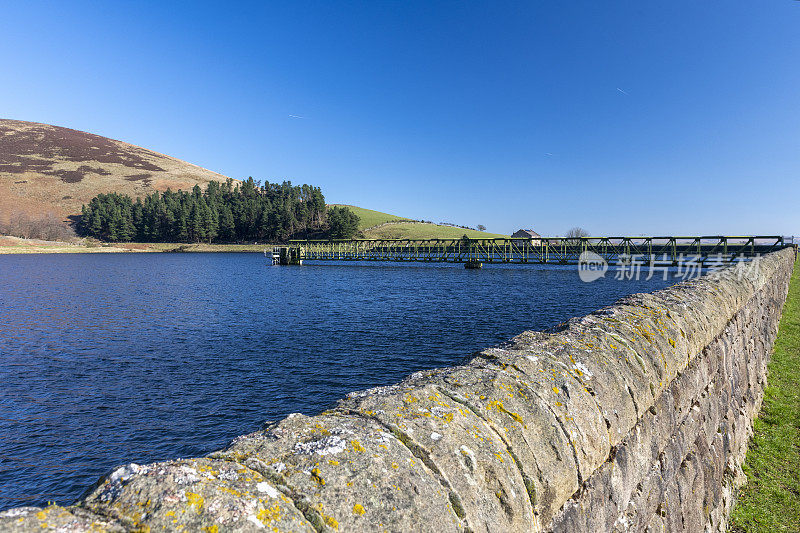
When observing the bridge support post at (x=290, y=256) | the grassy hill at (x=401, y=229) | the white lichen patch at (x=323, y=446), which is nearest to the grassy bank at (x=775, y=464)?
the white lichen patch at (x=323, y=446)

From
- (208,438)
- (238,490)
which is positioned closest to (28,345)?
(208,438)

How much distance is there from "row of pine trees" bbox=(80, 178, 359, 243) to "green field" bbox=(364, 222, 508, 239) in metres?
11.3

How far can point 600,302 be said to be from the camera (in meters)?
33.4

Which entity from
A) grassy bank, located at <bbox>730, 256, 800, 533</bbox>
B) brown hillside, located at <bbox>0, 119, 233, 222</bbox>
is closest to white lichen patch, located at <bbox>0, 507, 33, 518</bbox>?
grassy bank, located at <bbox>730, 256, 800, 533</bbox>

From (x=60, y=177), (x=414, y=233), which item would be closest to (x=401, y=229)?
(x=414, y=233)

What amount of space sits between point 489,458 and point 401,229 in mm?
156663

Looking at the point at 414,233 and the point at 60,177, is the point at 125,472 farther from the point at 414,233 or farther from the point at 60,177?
the point at 60,177

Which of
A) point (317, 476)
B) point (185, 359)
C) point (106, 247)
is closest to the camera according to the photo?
point (317, 476)

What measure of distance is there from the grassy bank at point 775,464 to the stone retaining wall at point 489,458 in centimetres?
165

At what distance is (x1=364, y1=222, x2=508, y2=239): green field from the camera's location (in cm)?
14812

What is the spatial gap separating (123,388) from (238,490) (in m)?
16.4

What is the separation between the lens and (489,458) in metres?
2.21

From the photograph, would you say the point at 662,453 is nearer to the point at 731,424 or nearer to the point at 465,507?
the point at 465,507

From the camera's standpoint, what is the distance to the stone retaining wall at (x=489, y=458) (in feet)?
4.79
